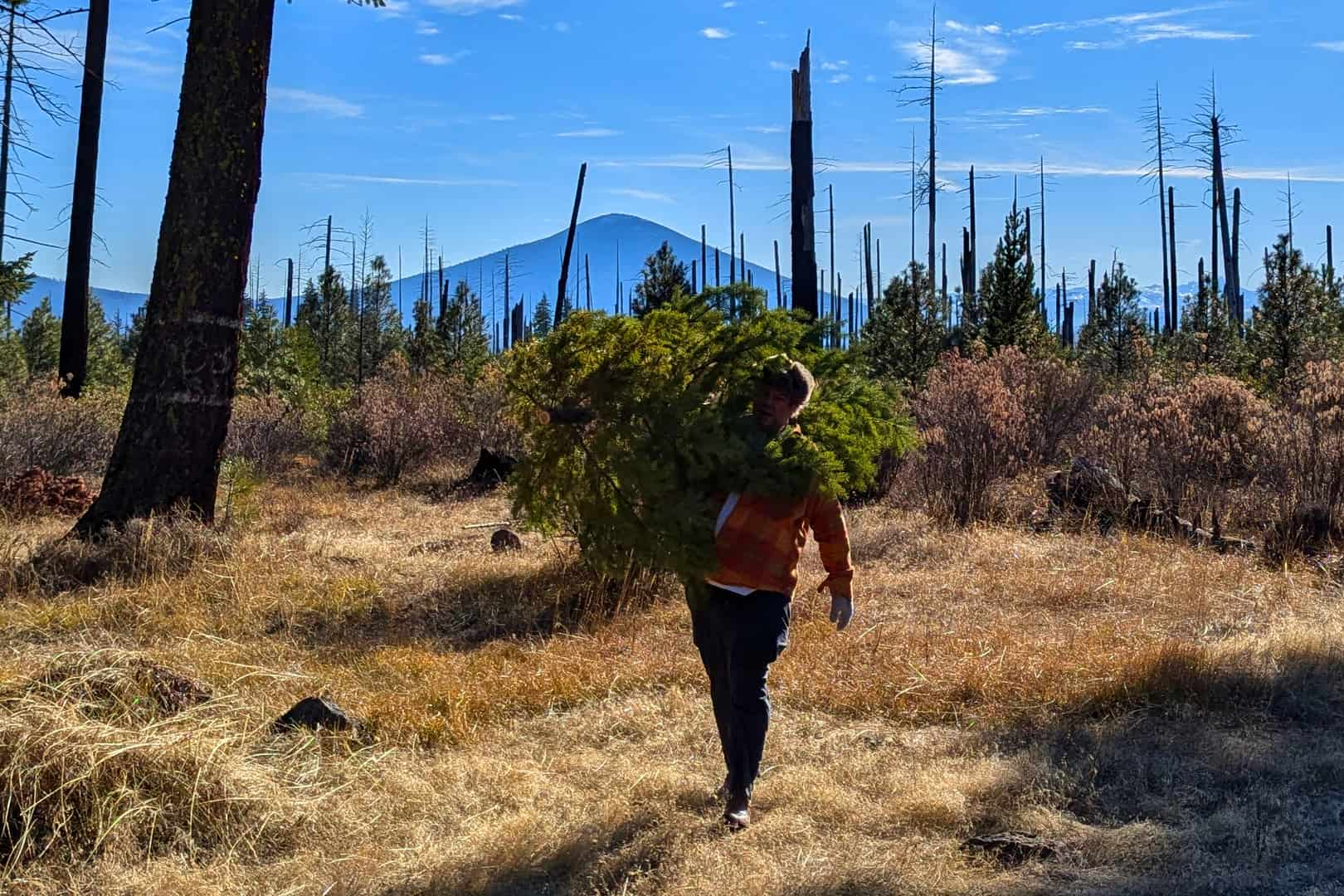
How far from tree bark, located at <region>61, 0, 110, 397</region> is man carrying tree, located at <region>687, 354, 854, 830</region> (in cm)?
1373

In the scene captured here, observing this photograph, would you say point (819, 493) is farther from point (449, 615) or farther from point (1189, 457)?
point (1189, 457)

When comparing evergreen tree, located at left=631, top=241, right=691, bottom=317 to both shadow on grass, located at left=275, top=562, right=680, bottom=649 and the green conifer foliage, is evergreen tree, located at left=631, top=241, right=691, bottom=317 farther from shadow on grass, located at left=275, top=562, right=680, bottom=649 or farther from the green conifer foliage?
the green conifer foliage

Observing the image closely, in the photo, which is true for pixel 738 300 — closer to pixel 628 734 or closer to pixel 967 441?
pixel 628 734

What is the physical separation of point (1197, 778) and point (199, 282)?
7090 mm

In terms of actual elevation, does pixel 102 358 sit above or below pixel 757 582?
above

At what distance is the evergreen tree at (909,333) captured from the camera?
23594 mm

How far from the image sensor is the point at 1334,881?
3375mm

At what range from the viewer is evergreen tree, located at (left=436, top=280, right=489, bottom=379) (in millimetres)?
36719

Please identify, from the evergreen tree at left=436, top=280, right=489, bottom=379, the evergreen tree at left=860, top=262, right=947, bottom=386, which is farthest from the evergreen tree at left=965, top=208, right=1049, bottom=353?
the evergreen tree at left=436, top=280, right=489, bottom=379

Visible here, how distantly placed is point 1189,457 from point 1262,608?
3542mm

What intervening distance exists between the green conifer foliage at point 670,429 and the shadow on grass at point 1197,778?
1.35 metres

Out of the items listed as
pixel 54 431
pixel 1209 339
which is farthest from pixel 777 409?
pixel 1209 339

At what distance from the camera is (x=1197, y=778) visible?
422 centimetres

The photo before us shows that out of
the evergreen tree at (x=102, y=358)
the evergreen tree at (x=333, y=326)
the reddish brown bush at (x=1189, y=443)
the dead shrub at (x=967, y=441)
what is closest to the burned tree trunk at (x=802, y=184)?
the dead shrub at (x=967, y=441)
